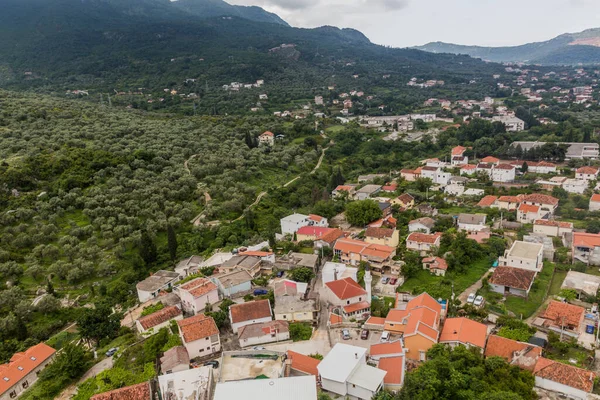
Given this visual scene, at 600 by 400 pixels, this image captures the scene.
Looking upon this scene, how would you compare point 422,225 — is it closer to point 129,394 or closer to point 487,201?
point 487,201

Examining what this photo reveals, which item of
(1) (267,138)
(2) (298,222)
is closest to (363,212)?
(2) (298,222)

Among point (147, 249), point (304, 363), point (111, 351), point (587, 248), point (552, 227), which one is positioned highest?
point (587, 248)

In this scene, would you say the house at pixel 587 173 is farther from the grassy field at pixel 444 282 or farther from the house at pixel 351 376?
the house at pixel 351 376

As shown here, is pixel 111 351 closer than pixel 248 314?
Yes

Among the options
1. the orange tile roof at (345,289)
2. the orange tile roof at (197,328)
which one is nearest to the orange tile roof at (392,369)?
the orange tile roof at (345,289)

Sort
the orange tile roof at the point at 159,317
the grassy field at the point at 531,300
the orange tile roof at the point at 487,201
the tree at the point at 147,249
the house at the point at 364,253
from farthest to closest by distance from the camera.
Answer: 1. the orange tile roof at the point at 487,201
2. the tree at the point at 147,249
3. the house at the point at 364,253
4. the grassy field at the point at 531,300
5. the orange tile roof at the point at 159,317

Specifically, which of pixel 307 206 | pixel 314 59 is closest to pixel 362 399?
pixel 307 206
